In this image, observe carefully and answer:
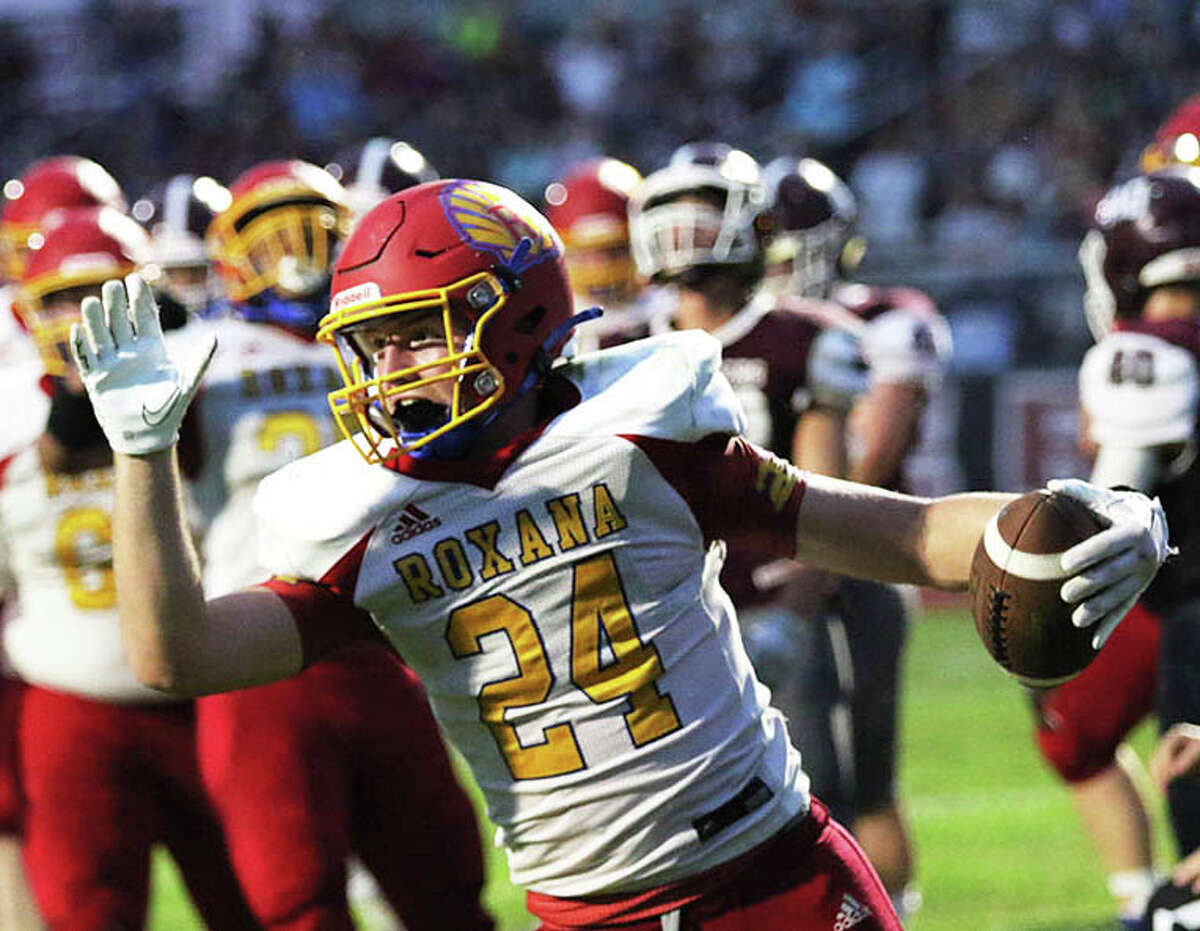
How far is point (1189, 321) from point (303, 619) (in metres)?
2.14

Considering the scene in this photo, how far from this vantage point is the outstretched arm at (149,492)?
241 centimetres

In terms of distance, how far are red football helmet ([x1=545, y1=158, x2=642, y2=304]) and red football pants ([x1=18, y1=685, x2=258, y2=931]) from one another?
1979 millimetres

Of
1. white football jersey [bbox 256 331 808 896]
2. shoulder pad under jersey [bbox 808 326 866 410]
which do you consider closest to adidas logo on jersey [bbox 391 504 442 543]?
white football jersey [bbox 256 331 808 896]

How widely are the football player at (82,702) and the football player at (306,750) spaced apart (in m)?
0.22

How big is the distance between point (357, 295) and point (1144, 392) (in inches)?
70.5

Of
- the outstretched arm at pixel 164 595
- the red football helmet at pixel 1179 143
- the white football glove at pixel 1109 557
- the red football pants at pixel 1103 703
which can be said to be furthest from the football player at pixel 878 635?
the outstretched arm at pixel 164 595

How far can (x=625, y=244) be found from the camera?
5691mm

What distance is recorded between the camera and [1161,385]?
3.78 meters

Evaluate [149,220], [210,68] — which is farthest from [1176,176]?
[210,68]

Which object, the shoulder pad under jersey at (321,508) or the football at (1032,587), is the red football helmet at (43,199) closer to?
the shoulder pad under jersey at (321,508)

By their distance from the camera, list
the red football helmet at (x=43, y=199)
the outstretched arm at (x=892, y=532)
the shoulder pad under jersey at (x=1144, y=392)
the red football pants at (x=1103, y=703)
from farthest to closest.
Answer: the red football helmet at (x=43, y=199) → the red football pants at (x=1103, y=703) → the shoulder pad under jersey at (x=1144, y=392) → the outstretched arm at (x=892, y=532)

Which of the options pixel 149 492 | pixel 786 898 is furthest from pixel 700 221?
pixel 149 492

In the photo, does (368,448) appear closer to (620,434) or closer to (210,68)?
(620,434)

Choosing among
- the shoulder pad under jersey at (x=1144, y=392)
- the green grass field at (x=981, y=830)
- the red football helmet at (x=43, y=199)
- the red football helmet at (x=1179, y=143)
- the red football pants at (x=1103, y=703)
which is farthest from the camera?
the red football helmet at (x=43, y=199)
